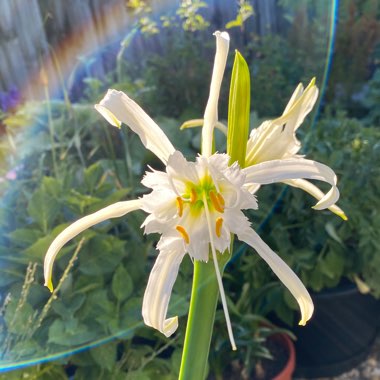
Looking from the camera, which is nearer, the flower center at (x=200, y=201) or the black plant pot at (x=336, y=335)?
the flower center at (x=200, y=201)

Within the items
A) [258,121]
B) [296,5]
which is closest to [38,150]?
[258,121]

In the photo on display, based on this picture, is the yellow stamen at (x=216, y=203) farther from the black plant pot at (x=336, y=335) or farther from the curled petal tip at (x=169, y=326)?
the black plant pot at (x=336, y=335)

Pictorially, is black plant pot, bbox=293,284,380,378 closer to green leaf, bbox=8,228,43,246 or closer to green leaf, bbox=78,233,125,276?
green leaf, bbox=78,233,125,276

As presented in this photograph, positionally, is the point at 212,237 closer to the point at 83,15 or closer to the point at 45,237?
the point at 45,237

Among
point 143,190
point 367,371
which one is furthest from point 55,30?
point 367,371

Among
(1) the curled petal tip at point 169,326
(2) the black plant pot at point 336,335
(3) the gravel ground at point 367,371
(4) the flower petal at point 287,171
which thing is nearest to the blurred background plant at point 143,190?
(2) the black plant pot at point 336,335

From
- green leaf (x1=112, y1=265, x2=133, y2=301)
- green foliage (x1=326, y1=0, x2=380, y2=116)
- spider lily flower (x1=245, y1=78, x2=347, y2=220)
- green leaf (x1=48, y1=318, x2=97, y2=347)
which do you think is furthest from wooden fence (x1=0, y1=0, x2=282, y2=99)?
spider lily flower (x1=245, y1=78, x2=347, y2=220)

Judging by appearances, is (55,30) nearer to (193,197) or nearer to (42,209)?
(42,209)
